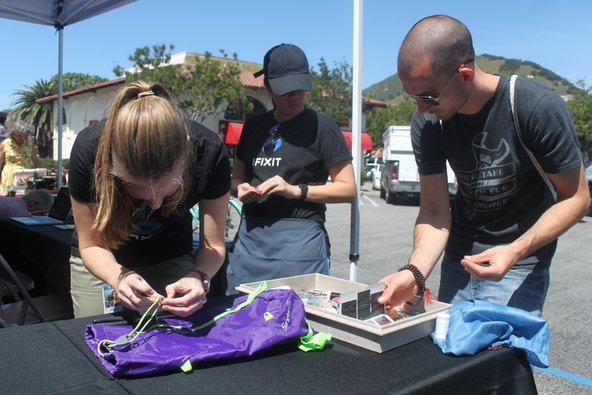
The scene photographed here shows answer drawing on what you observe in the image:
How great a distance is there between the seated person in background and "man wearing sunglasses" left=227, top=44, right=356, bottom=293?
267 cm

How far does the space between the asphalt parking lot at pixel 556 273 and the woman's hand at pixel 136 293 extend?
8.37ft

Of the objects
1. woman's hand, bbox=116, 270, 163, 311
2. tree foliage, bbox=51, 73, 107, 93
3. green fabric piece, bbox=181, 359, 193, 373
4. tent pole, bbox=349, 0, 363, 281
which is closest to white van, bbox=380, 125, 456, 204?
tent pole, bbox=349, 0, 363, 281

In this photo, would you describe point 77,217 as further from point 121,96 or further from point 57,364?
point 57,364

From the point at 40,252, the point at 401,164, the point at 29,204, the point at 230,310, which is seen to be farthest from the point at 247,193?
the point at 401,164

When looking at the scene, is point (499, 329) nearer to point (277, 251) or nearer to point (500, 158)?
point (500, 158)

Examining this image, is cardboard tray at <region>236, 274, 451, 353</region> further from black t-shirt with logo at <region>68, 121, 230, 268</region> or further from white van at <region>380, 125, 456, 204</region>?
white van at <region>380, 125, 456, 204</region>

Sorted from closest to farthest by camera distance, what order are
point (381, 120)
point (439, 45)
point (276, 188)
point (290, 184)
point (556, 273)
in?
point (439, 45) → point (276, 188) → point (290, 184) → point (556, 273) → point (381, 120)

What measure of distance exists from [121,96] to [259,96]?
27040 millimetres

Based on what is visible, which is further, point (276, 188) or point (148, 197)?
point (276, 188)

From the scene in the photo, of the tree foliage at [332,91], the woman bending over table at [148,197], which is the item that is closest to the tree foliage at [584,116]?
the tree foliage at [332,91]

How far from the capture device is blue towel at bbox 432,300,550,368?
135 centimetres

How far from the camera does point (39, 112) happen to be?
44.4m

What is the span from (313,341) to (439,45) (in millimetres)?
903

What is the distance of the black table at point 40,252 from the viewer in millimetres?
3143
